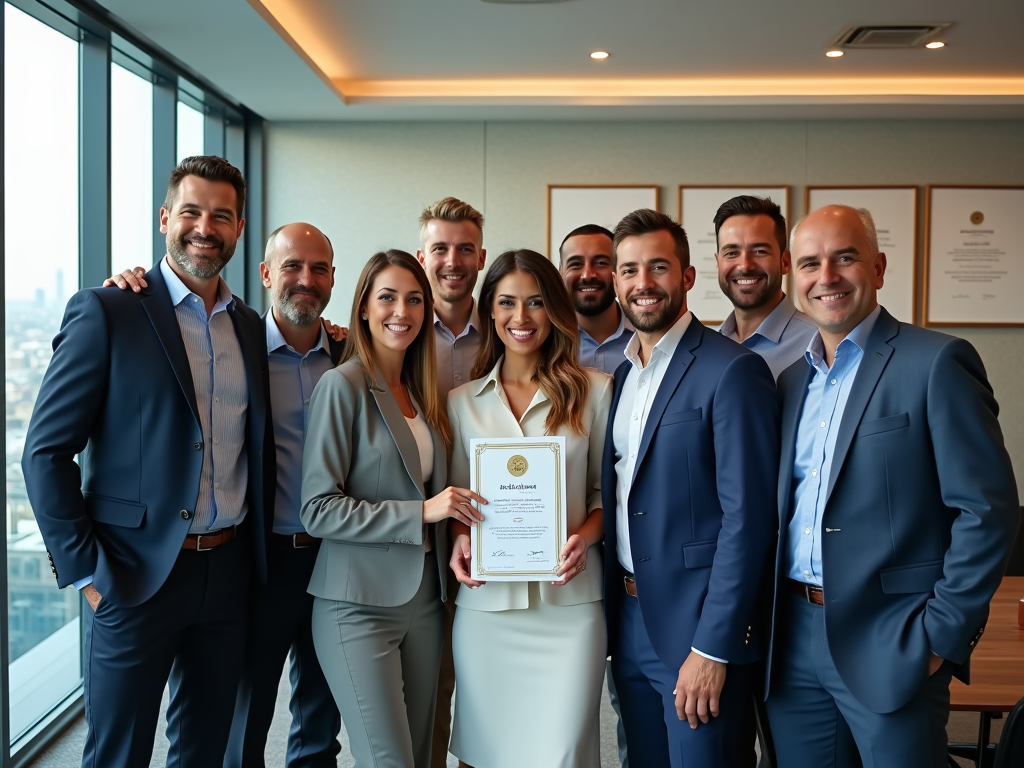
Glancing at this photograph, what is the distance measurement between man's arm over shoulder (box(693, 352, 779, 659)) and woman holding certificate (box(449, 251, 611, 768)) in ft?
1.33

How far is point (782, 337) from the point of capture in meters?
2.98

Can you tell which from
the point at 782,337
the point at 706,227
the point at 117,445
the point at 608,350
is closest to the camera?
the point at 117,445

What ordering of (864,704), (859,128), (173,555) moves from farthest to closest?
(859,128), (173,555), (864,704)

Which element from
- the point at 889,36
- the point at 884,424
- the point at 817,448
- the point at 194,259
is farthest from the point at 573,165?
the point at 884,424

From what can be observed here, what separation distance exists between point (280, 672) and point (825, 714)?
1759mm

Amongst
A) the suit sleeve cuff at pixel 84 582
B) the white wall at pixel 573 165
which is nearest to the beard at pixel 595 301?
the suit sleeve cuff at pixel 84 582

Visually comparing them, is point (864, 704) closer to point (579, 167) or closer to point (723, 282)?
point (723, 282)

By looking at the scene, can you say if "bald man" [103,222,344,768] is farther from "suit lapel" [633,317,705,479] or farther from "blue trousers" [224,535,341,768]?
"suit lapel" [633,317,705,479]

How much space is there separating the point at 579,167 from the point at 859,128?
1.97 meters

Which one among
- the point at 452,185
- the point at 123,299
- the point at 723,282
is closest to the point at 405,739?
the point at 123,299

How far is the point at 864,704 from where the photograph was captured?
6.33ft

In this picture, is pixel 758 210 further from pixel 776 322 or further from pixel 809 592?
pixel 809 592

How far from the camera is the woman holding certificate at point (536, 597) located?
240 cm

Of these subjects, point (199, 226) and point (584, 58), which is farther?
point (584, 58)
